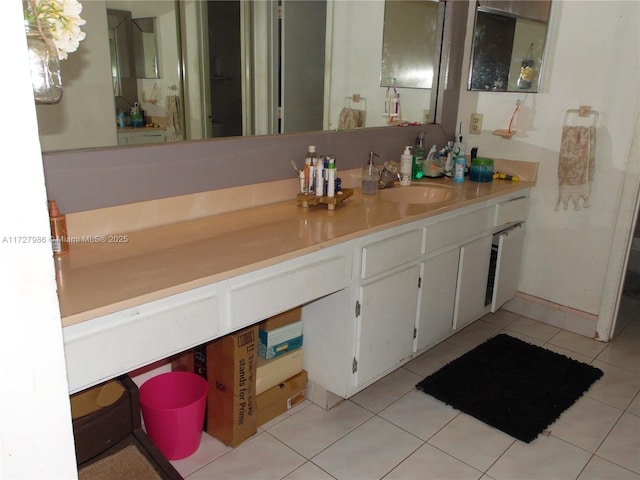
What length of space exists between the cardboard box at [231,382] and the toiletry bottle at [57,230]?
0.63m

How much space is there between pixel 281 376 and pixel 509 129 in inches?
74.6

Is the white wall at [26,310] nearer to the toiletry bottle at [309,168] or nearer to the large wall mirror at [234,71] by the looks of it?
the large wall mirror at [234,71]

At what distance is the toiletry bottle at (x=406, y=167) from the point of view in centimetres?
269

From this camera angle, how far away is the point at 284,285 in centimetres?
171

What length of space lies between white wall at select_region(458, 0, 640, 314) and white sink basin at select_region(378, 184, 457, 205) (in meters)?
0.62

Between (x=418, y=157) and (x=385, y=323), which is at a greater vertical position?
(x=418, y=157)

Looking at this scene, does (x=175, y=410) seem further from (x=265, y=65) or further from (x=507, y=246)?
(x=507, y=246)

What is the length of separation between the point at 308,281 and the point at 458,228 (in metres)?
0.97

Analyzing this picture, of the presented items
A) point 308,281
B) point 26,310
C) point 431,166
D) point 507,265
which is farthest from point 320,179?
point 26,310

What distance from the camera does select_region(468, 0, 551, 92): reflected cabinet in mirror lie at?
2838mm

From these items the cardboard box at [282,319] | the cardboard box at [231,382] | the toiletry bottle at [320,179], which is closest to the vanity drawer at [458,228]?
the toiletry bottle at [320,179]

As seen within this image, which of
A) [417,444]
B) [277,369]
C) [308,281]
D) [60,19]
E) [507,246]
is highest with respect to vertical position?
[60,19]

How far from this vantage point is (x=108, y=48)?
194 cm

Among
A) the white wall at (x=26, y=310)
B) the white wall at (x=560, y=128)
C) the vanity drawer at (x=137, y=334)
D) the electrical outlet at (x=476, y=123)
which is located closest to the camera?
the white wall at (x=26, y=310)
